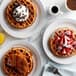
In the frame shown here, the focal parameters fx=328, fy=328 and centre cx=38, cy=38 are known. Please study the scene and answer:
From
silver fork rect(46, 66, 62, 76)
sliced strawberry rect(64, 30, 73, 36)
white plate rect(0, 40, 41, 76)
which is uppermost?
sliced strawberry rect(64, 30, 73, 36)

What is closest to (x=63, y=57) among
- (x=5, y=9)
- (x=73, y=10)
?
(x=73, y=10)

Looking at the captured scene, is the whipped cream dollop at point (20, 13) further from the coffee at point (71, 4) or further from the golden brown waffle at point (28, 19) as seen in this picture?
the coffee at point (71, 4)

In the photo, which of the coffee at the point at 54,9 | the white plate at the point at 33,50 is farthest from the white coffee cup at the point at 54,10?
the white plate at the point at 33,50

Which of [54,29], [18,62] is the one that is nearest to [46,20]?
[54,29]

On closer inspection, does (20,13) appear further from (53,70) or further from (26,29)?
(53,70)

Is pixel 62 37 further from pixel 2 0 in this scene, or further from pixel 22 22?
pixel 2 0

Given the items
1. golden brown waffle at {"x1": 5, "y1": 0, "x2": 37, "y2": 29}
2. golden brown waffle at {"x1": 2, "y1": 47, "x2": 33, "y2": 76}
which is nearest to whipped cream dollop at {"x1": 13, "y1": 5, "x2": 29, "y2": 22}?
golden brown waffle at {"x1": 5, "y1": 0, "x2": 37, "y2": 29}

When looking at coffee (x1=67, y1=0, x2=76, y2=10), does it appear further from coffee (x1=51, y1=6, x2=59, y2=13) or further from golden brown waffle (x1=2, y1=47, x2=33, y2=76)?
golden brown waffle (x1=2, y1=47, x2=33, y2=76)
